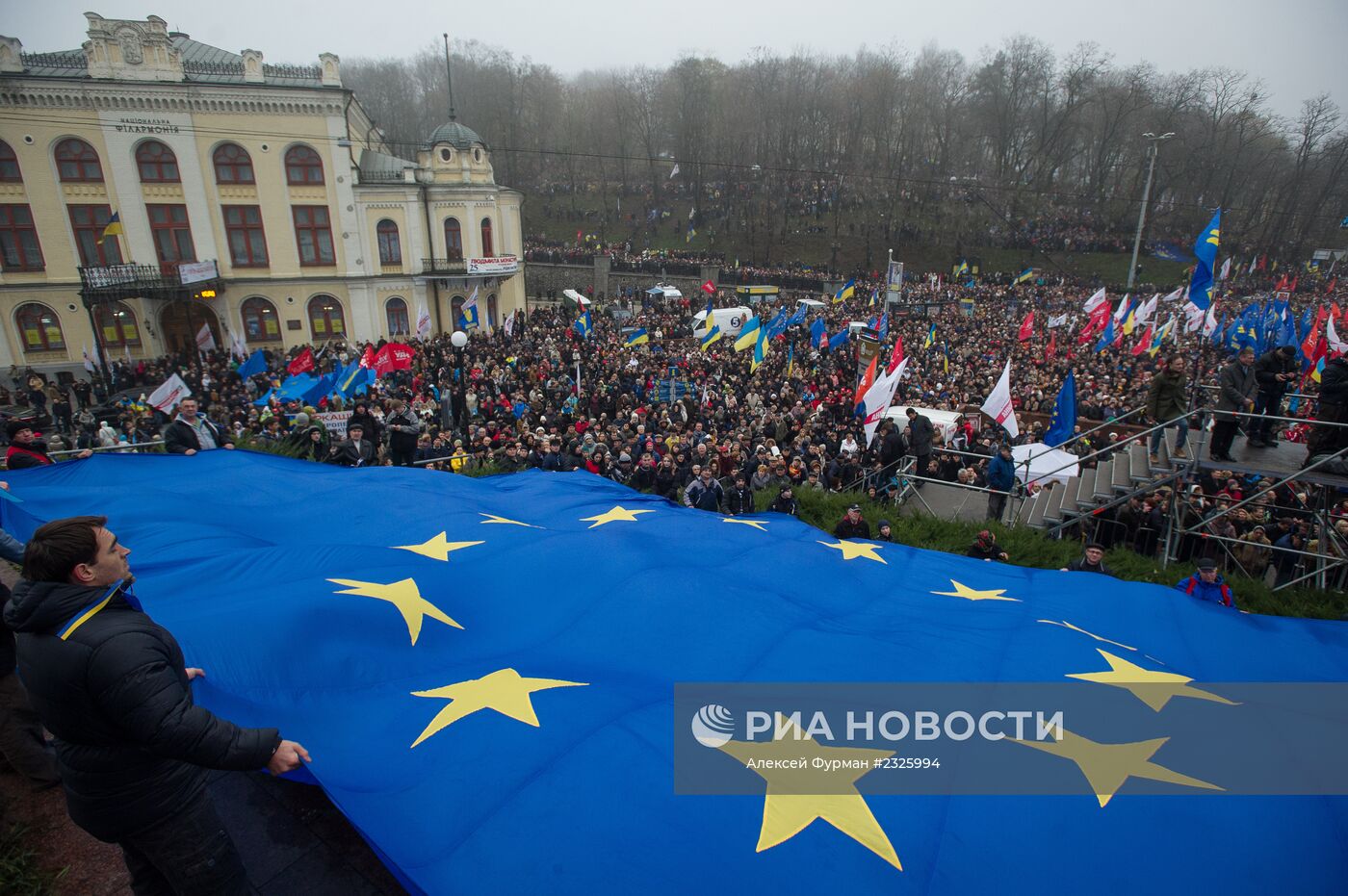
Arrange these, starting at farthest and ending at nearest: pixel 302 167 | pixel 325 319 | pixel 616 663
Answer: pixel 325 319
pixel 302 167
pixel 616 663

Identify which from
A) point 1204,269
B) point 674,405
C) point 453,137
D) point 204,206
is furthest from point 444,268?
point 1204,269

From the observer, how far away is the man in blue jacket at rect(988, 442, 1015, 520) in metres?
11.1

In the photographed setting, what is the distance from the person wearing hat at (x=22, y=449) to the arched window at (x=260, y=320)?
2733 cm

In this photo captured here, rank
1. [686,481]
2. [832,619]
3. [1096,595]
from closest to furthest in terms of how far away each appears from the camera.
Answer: [832,619] → [1096,595] → [686,481]

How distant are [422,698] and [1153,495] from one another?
37.3 ft

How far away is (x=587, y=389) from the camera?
21500 mm

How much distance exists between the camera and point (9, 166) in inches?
1033

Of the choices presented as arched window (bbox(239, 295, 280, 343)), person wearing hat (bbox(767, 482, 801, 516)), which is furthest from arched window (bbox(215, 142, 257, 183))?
person wearing hat (bbox(767, 482, 801, 516))

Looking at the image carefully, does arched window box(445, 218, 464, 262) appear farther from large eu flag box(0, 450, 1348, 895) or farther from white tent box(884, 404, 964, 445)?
large eu flag box(0, 450, 1348, 895)

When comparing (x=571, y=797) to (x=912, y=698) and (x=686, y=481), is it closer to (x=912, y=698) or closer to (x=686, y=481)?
(x=912, y=698)

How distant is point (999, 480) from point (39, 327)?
36.5 m

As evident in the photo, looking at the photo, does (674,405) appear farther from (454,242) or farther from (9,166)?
→ (9,166)

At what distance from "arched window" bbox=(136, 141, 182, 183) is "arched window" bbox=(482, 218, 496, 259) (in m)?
13.0

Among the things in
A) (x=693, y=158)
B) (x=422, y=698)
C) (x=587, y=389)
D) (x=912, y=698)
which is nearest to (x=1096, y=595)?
(x=912, y=698)
